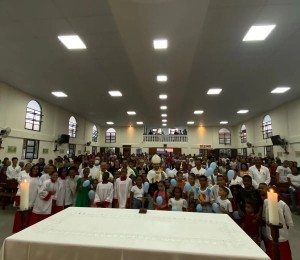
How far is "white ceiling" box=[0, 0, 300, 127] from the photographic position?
372 cm

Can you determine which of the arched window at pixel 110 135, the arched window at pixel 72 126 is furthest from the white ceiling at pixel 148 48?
the arched window at pixel 110 135

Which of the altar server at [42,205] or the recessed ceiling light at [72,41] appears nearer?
the altar server at [42,205]

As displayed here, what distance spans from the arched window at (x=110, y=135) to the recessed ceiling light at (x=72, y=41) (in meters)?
16.4

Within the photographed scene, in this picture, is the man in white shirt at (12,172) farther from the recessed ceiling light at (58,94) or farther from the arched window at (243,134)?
the arched window at (243,134)

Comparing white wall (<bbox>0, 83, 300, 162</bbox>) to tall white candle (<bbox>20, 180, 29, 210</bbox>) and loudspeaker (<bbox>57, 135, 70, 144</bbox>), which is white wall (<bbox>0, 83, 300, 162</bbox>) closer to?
loudspeaker (<bbox>57, 135, 70, 144</bbox>)

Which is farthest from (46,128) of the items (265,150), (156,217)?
(265,150)

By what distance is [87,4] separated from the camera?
142 inches

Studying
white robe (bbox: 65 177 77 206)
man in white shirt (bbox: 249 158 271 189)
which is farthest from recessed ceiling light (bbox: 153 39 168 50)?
man in white shirt (bbox: 249 158 271 189)

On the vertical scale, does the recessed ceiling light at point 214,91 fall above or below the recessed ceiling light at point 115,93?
above

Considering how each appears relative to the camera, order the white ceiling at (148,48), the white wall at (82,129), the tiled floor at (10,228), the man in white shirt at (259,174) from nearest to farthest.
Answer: the tiled floor at (10,228)
the white ceiling at (148,48)
the man in white shirt at (259,174)
the white wall at (82,129)

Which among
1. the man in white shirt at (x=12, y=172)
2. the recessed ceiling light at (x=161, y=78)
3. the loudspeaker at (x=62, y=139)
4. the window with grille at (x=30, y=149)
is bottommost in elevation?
the man in white shirt at (x=12, y=172)

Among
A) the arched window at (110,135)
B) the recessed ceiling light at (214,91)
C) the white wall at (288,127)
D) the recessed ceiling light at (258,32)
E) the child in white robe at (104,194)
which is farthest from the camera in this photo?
the arched window at (110,135)

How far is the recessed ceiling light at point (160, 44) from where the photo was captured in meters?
4.72

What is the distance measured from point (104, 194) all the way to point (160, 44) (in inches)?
145
